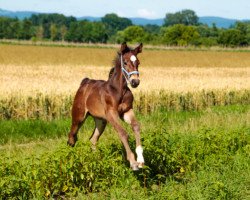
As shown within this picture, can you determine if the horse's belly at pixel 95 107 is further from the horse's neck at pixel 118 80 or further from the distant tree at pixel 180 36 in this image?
the distant tree at pixel 180 36

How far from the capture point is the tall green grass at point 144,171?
8.11 metres

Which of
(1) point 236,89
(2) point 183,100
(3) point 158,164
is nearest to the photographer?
(3) point 158,164

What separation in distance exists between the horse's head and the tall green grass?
157 centimetres

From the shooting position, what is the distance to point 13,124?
15.4 metres

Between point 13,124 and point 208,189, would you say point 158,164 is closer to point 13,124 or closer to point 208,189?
point 208,189

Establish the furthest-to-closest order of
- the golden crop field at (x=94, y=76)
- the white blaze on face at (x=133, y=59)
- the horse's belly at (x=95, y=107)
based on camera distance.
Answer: the golden crop field at (x=94, y=76)
the horse's belly at (x=95, y=107)
the white blaze on face at (x=133, y=59)

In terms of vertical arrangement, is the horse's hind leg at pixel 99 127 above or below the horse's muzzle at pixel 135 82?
below

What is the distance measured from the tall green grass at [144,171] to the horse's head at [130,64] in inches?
61.8

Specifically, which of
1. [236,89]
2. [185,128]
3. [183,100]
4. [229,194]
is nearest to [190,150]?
[229,194]

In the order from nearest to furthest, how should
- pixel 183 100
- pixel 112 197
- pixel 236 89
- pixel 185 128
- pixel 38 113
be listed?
pixel 112 197 < pixel 185 128 < pixel 38 113 < pixel 183 100 < pixel 236 89

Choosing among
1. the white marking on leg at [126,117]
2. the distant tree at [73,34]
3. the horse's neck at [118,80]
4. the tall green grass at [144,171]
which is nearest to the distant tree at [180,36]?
the distant tree at [73,34]

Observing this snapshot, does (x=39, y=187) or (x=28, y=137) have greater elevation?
(x=39, y=187)

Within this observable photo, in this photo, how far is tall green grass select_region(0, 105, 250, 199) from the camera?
8.11 meters

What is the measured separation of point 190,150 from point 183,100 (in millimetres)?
10331
